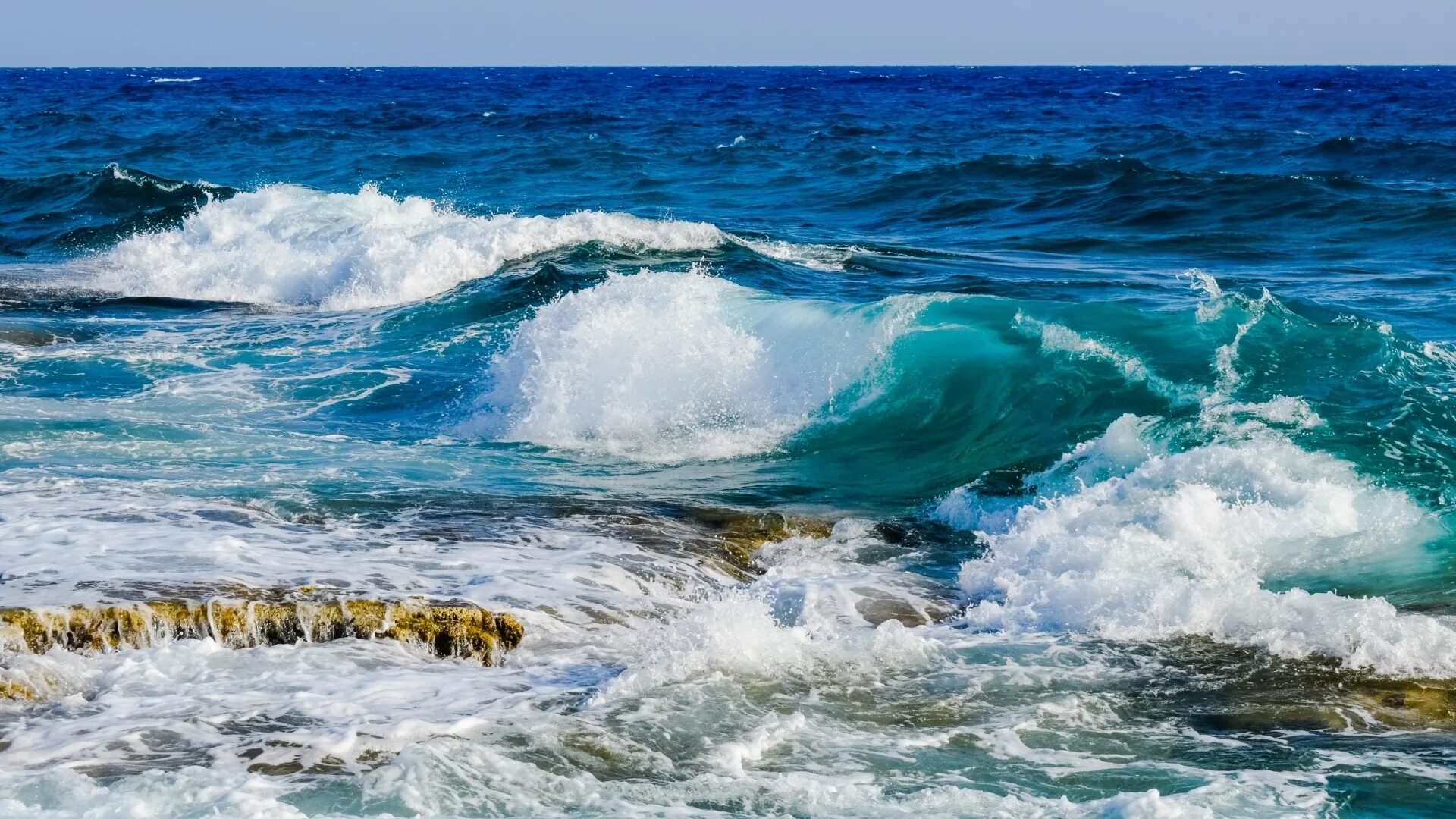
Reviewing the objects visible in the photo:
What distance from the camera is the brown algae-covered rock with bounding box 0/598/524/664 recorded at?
5.59 meters

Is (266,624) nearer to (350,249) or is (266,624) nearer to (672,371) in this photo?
(672,371)

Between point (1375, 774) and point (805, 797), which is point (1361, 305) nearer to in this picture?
point (1375, 774)

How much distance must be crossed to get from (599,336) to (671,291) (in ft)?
4.14

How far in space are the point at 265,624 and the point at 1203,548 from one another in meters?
4.48

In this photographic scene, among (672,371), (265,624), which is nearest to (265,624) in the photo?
(265,624)

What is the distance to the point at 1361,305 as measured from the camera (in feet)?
46.9

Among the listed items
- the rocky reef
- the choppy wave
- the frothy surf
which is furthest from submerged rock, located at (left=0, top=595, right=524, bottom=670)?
the choppy wave

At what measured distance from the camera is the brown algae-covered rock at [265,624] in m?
5.59

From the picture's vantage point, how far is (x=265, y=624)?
229 inches

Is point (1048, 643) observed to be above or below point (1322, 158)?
below

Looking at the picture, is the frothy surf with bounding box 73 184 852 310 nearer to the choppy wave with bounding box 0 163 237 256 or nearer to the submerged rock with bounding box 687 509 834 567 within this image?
the choppy wave with bounding box 0 163 237 256

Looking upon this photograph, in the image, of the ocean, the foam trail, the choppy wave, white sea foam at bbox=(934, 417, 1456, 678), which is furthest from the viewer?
the choppy wave

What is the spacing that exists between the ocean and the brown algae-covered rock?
17 mm

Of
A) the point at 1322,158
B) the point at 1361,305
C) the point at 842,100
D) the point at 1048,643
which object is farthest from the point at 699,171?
the point at 842,100
